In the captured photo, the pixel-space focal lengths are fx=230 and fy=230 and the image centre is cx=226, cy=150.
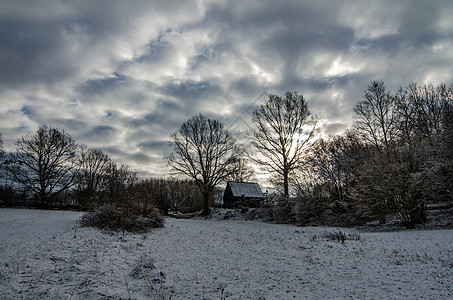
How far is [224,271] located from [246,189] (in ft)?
118

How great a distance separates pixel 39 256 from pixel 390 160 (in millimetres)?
14289

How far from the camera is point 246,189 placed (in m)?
40.6

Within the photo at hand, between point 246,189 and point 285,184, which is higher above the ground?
point 285,184

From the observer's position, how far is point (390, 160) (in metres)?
11.8

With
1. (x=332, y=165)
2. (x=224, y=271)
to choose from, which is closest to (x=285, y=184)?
(x=332, y=165)

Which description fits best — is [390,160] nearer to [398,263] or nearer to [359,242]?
[359,242]

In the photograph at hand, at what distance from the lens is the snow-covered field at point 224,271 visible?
3623mm

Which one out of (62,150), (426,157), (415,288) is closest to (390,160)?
(426,157)

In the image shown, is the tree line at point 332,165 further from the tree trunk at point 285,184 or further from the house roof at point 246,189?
the house roof at point 246,189

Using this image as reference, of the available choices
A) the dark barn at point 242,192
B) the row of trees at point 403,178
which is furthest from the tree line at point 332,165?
the dark barn at point 242,192

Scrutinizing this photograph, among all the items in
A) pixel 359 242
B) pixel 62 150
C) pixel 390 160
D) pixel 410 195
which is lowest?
pixel 359 242

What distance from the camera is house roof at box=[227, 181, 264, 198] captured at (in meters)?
39.1

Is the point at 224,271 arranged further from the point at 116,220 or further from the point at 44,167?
the point at 44,167

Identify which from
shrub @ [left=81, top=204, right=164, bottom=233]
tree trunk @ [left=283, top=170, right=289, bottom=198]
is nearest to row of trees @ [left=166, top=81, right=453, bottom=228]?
tree trunk @ [left=283, top=170, right=289, bottom=198]
